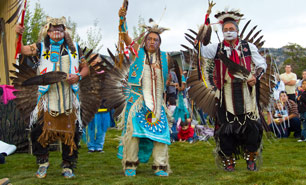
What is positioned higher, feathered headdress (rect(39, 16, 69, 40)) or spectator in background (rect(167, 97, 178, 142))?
feathered headdress (rect(39, 16, 69, 40))

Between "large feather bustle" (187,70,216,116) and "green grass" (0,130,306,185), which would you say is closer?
"green grass" (0,130,306,185)

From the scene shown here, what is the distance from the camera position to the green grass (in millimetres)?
4031

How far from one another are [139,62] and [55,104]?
1106 millimetres

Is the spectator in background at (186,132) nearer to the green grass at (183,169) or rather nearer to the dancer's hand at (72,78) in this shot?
the green grass at (183,169)

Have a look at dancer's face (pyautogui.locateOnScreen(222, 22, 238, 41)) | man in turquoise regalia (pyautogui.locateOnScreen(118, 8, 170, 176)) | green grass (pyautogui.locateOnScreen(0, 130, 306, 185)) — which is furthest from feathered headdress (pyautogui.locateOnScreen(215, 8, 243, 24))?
green grass (pyautogui.locateOnScreen(0, 130, 306, 185))

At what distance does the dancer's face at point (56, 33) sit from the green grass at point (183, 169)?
1.55 meters

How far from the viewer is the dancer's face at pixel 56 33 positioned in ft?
14.9

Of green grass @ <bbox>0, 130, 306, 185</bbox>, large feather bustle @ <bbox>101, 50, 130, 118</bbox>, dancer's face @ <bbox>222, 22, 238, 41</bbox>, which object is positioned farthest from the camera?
large feather bustle @ <bbox>101, 50, 130, 118</bbox>

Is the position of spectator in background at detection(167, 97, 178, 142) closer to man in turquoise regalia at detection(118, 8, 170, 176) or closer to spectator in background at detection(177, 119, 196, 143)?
spectator in background at detection(177, 119, 196, 143)

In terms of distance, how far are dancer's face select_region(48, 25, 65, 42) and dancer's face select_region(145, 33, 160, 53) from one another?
102cm

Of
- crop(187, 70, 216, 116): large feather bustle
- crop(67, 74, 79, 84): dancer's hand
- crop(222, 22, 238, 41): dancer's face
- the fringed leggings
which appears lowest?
the fringed leggings

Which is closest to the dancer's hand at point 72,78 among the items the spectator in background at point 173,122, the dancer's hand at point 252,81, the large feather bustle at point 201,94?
the large feather bustle at point 201,94

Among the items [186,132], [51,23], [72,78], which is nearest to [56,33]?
[51,23]

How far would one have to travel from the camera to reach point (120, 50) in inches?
187
